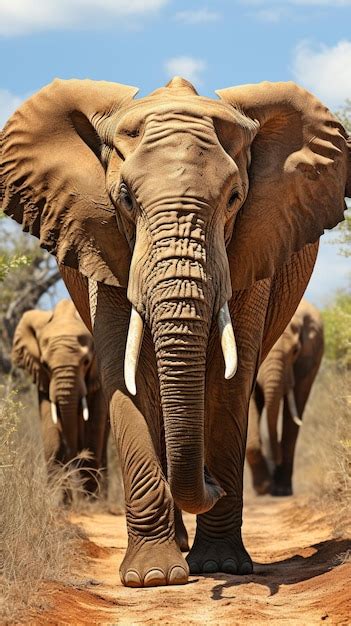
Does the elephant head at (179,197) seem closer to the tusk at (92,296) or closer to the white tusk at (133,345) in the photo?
the white tusk at (133,345)

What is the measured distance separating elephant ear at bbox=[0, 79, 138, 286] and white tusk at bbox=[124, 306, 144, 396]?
68 cm

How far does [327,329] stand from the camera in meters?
25.3

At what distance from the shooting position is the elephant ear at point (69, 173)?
9117mm

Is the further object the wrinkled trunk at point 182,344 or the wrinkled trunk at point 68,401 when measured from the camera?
the wrinkled trunk at point 68,401

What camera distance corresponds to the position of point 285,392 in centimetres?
1906

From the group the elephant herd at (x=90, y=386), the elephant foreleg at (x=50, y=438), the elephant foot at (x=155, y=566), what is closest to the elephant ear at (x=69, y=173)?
the elephant foot at (x=155, y=566)

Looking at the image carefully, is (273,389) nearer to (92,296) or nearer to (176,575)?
(92,296)

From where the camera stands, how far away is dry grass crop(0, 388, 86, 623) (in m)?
7.77

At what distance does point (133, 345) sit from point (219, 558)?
6.17 feet

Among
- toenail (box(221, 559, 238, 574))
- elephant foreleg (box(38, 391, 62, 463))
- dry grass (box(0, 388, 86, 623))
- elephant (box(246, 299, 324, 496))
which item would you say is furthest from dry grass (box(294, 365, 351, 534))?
elephant foreleg (box(38, 391, 62, 463))

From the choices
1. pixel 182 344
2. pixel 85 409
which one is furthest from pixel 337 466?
pixel 182 344

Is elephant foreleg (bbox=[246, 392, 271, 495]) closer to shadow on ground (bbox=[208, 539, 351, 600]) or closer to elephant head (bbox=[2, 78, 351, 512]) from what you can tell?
shadow on ground (bbox=[208, 539, 351, 600])

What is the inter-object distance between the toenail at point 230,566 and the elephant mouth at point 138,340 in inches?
68.0

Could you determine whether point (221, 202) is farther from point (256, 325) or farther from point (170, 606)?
point (170, 606)
